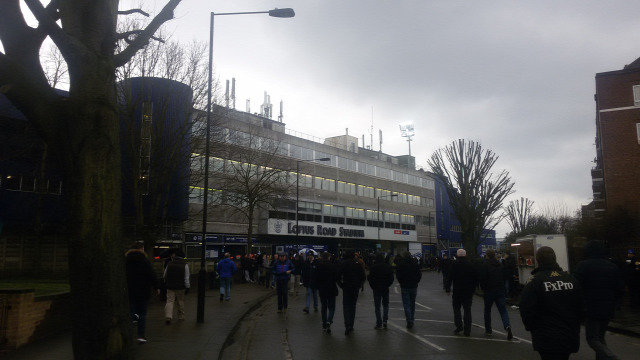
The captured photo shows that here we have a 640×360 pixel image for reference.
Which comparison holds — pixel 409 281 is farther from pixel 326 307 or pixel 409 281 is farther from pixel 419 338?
pixel 326 307

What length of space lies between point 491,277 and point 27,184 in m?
24.8

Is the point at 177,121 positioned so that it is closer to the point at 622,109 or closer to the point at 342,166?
the point at 622,109

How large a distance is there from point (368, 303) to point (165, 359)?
423 inches

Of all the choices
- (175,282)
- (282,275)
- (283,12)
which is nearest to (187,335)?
(175,282)

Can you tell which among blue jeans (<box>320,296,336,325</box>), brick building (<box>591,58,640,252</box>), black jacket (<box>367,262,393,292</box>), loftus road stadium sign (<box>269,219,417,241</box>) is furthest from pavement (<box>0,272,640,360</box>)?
loftus road stadium sign (<box>269,219,417,241</box>)

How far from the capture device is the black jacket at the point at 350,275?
10.4 meters

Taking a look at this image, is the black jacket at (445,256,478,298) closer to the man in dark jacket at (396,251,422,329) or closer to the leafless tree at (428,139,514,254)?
the man in dark jacket at (396,251,422,329)

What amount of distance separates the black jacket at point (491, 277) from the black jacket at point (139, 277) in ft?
22.2

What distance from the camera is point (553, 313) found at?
4492mm

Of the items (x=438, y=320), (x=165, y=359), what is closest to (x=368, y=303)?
(x=438, y=320)

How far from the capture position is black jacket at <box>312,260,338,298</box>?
35.7ft

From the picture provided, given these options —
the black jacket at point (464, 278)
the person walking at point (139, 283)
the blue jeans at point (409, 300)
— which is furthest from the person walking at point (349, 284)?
the person walking at point (139, 283)

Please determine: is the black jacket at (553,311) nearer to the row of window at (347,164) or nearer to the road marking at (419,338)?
the road marking at (419,338)

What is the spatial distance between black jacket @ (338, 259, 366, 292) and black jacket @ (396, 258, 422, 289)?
3.70 ft
